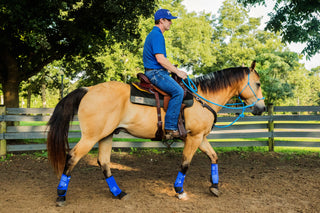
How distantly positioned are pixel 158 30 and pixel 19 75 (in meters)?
7.87

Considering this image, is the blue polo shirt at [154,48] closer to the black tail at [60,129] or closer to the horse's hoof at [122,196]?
the black tail at [60,129]

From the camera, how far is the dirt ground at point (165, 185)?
4059 millimetres

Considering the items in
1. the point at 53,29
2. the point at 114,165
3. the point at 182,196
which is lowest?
the point at 114,165

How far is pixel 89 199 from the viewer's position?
14.3 feet

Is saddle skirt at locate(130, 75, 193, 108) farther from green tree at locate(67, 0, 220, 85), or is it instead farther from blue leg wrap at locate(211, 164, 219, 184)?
green tree at locate(67, 0, 220, 85)

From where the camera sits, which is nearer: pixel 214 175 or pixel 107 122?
pixel 107 122

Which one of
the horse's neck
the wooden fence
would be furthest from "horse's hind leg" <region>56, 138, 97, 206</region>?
the wooden fence

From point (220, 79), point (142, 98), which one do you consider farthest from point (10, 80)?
point (220, 79)

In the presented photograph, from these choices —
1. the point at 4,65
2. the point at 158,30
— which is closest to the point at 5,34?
the point at 4,65

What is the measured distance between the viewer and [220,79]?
5.04 meters

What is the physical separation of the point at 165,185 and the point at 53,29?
24.3 feet

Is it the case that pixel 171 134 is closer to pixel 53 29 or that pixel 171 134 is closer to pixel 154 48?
pixel 154 48

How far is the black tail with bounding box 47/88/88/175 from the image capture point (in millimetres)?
4172

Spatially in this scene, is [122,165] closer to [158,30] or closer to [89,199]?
[89,199]
